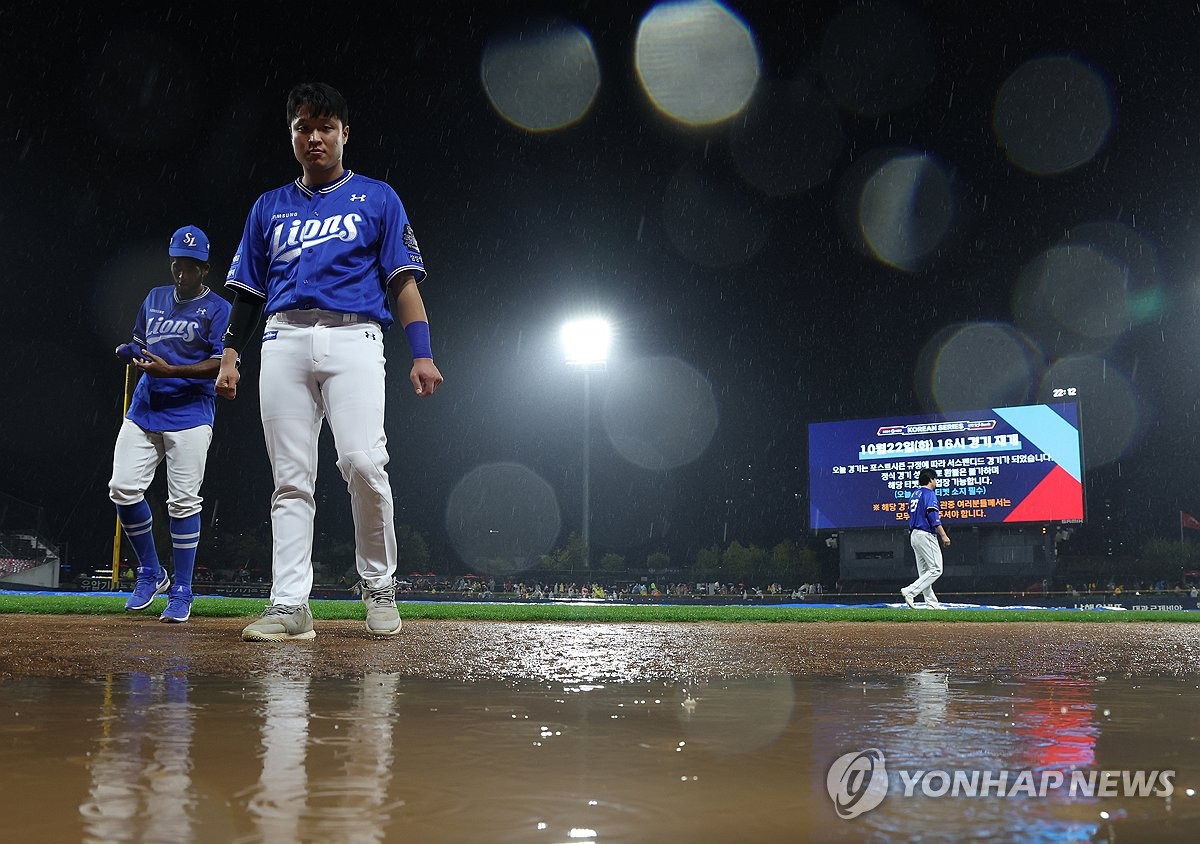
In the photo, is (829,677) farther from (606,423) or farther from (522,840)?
(606,423)

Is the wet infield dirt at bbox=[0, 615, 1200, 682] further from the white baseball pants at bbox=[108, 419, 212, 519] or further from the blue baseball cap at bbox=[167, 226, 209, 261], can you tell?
the blue baseball cap at bbox=[167, 226, 209, 261]

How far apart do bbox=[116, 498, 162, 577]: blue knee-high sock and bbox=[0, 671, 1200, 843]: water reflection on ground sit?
3.60m

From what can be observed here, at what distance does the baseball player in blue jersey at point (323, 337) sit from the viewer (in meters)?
3.74

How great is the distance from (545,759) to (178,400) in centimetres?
476

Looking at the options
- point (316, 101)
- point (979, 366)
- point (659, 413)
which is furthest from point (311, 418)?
point (659, 413)

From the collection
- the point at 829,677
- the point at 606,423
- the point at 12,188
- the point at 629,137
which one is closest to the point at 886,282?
the point at 629,137

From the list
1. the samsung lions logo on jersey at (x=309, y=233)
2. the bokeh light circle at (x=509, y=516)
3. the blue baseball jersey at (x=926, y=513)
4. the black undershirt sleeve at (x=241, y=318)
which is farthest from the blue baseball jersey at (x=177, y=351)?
the bokeh light circle at (x=509, y=516)

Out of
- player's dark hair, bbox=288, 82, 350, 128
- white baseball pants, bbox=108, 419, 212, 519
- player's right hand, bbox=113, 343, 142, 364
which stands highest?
player's dark hair, bbox=288, 82, 350, 128

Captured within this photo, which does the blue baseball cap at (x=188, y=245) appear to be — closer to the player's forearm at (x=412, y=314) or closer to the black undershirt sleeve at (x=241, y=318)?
the black undershirt sleeve at (x=241, y=318)

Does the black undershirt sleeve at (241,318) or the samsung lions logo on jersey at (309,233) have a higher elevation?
the samsung lions logo on jersey at (309,233)

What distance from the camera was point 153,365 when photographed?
516 cm

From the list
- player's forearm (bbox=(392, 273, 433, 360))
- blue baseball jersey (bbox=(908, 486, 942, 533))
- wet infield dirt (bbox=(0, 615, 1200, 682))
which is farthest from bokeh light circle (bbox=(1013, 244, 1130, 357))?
player's forearm (bbox=(392, 273, 433, 360))

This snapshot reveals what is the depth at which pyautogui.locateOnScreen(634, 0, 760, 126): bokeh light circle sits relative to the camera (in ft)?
64.9

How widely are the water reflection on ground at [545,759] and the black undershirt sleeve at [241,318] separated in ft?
6.78
